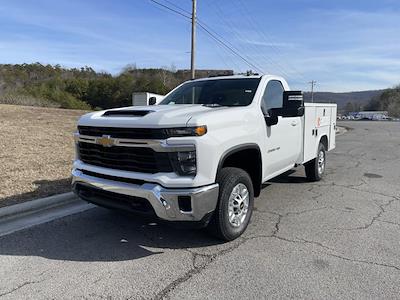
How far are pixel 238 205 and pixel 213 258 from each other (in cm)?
78

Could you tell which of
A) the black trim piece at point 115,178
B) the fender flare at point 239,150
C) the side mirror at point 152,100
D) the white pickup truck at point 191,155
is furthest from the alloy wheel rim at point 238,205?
the side mirror at point 152,100

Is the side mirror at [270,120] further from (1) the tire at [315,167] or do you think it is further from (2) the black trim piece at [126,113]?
(1) the tire at [315,167]

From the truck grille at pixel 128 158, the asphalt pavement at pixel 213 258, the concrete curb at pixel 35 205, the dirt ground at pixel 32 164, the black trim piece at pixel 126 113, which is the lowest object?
the asphalt pavement at pixel 213 258

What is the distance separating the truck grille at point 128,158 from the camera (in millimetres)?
3900

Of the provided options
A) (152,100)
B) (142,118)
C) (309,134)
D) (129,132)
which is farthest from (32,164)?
(309,134)

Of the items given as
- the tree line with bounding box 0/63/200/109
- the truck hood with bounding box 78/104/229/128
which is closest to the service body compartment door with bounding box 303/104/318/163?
the truck hood with bounding box 78/104/229/128

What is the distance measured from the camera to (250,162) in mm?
5055

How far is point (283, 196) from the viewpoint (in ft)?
21.7

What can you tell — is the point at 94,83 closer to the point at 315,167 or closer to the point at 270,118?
the point at 315,167

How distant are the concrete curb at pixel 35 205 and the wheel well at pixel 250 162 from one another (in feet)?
9.15

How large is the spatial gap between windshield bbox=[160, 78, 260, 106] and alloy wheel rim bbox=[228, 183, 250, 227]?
1.18m

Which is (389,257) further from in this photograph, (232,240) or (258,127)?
(258,127)

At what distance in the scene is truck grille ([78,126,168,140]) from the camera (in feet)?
12.7

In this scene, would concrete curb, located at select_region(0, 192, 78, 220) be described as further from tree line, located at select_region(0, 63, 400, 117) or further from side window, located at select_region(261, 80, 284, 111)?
tree line, located at select_region(0, 63, 400, 117)
